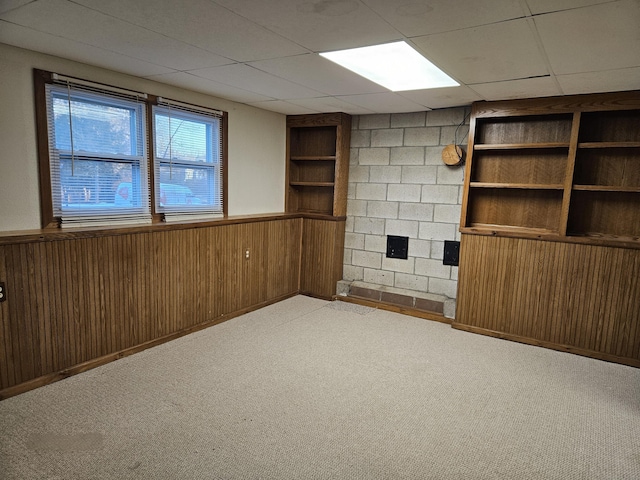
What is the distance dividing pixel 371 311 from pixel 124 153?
3.05 m

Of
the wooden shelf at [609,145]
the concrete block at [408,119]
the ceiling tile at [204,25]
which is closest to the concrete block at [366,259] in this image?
the concrete block at [408,119]

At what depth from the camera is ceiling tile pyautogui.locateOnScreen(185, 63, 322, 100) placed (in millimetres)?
3103

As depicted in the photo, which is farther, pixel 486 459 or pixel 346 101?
pixel 346 101

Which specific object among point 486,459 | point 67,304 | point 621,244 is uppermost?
point 621,244

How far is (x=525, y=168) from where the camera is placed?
13.4ft

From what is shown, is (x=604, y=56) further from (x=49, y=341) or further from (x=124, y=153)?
(x=49, y=341)

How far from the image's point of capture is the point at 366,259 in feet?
16.9

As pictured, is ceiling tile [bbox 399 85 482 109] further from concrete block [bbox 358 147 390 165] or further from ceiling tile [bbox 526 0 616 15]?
ceiling tile [bbox 526 0 616 15]

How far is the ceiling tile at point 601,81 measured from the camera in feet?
9.32

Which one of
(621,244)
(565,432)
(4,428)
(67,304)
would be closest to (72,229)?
(67,304)

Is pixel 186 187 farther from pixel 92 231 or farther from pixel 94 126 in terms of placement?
pixel 92 231

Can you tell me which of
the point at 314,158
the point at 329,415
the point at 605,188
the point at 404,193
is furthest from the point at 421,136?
the point at 329,415

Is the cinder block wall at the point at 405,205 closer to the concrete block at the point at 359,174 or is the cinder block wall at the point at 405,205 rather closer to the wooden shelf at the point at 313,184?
the concrete block at the point at 359,174

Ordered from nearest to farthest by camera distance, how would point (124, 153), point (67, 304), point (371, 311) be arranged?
1. point (67, 304)
2. point (124, 153)
3. point (371, 311)
